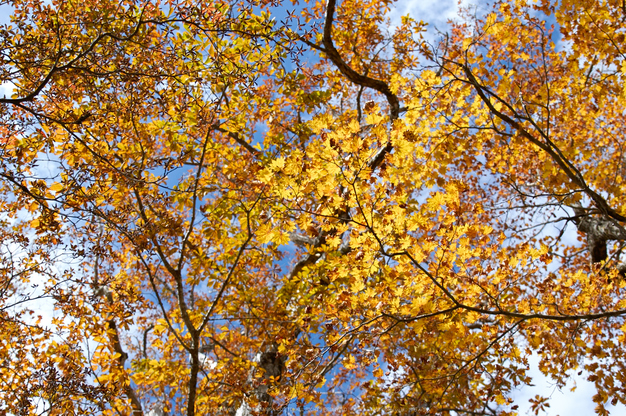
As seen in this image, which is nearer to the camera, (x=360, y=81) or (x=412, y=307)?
(x=412, y=307)

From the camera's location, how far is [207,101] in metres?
3.37

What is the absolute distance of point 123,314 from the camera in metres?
Answer: 4.29

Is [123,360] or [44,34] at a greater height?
[44,34]

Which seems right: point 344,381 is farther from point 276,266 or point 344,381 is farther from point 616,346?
point 616,346

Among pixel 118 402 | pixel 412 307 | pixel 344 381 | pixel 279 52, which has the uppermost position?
pixel 279 52

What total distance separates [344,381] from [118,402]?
3.92 m

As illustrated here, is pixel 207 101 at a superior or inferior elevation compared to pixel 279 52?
inferior

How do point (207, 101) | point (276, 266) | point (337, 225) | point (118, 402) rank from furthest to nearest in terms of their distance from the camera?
1. point (276, 266)
2. point (118, 402)
3. point (207, 101)
4. point (337, 225)

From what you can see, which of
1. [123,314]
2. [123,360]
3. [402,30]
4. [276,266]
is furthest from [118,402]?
[402,30]

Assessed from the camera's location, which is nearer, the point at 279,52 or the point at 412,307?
the point at 412,307

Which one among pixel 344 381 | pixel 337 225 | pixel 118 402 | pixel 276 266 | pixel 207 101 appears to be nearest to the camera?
pixel 337 225

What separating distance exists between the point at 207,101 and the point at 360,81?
2.93 m

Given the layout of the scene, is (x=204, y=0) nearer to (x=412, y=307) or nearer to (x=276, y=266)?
(x=412, y=307)

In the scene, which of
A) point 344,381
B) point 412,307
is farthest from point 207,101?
point 344,381
